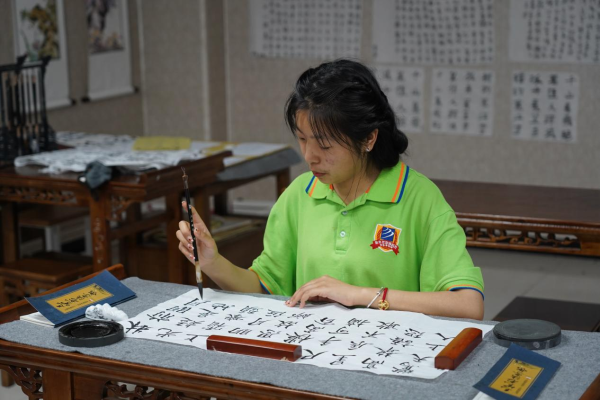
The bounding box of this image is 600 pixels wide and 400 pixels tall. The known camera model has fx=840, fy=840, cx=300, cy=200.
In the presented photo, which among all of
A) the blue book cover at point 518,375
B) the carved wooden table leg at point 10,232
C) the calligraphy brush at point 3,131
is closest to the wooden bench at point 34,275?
the carved wooden table leg at point 10,232

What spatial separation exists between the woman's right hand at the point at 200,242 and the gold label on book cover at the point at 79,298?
0.67ft

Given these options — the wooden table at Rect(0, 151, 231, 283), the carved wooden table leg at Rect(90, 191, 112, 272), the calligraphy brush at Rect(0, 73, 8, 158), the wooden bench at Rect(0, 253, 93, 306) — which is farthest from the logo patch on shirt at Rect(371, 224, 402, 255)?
the calligraphy brush at Rect(0, 73, 8, 158)

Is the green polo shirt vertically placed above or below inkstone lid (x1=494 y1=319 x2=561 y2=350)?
above

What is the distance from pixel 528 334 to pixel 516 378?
0.64ft

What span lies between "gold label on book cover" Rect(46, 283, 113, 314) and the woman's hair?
585 mm

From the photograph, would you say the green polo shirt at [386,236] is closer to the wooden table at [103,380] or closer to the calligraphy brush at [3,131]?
the wooden table at [103,380]

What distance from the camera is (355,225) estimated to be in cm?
201

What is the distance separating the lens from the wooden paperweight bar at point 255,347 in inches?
60.8

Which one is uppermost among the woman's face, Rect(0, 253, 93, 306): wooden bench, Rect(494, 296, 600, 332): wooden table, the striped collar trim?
the woman's face

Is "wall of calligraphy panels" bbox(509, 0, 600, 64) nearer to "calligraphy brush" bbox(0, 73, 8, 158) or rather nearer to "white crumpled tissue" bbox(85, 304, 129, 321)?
"calligraphy brush" bbox(0, 73, 8, 158)

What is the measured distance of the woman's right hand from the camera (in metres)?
1.92

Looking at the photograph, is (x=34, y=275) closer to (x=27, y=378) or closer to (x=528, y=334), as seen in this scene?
(x=27, y=378)

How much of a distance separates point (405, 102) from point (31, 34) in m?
2.29

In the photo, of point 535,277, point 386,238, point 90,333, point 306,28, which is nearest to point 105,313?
point 90,333
